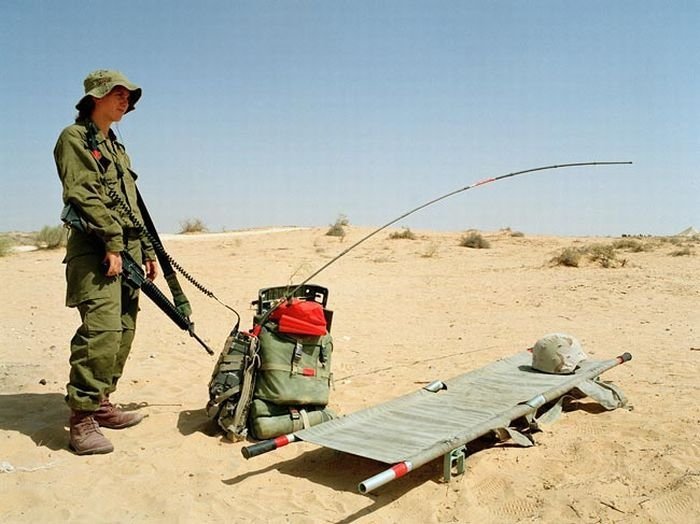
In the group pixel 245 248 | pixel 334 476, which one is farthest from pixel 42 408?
pixel 245 248

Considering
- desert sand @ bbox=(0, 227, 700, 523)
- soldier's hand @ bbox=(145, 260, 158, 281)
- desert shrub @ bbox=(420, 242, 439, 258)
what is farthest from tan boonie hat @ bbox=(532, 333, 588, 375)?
desert shrub @ bbox=(420, 242, 439, 258)

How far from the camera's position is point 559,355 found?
17.0 feet

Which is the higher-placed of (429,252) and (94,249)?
(94,249)

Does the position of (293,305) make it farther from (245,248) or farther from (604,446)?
(245,248)

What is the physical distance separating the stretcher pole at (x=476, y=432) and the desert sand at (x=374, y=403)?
0.19m

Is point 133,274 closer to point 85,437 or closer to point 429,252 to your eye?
point 85,437

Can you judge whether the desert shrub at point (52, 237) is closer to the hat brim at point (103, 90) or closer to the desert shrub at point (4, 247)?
the desert shrub at point (4, 247)

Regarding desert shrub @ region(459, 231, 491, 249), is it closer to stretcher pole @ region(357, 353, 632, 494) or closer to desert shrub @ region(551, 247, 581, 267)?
desert shrub @ region(551, 247, 581, 267)

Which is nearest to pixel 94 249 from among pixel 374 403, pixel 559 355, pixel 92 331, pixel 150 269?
pixel 92 331

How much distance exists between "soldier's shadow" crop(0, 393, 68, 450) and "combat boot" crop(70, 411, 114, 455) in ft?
0.64

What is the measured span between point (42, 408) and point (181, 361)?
72.3 inches

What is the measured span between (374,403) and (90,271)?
8.19 feet

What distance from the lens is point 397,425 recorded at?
4.06 m

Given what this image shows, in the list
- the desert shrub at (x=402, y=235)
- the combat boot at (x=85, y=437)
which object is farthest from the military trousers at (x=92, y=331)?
the desert shrub at (x=402, y=235)
